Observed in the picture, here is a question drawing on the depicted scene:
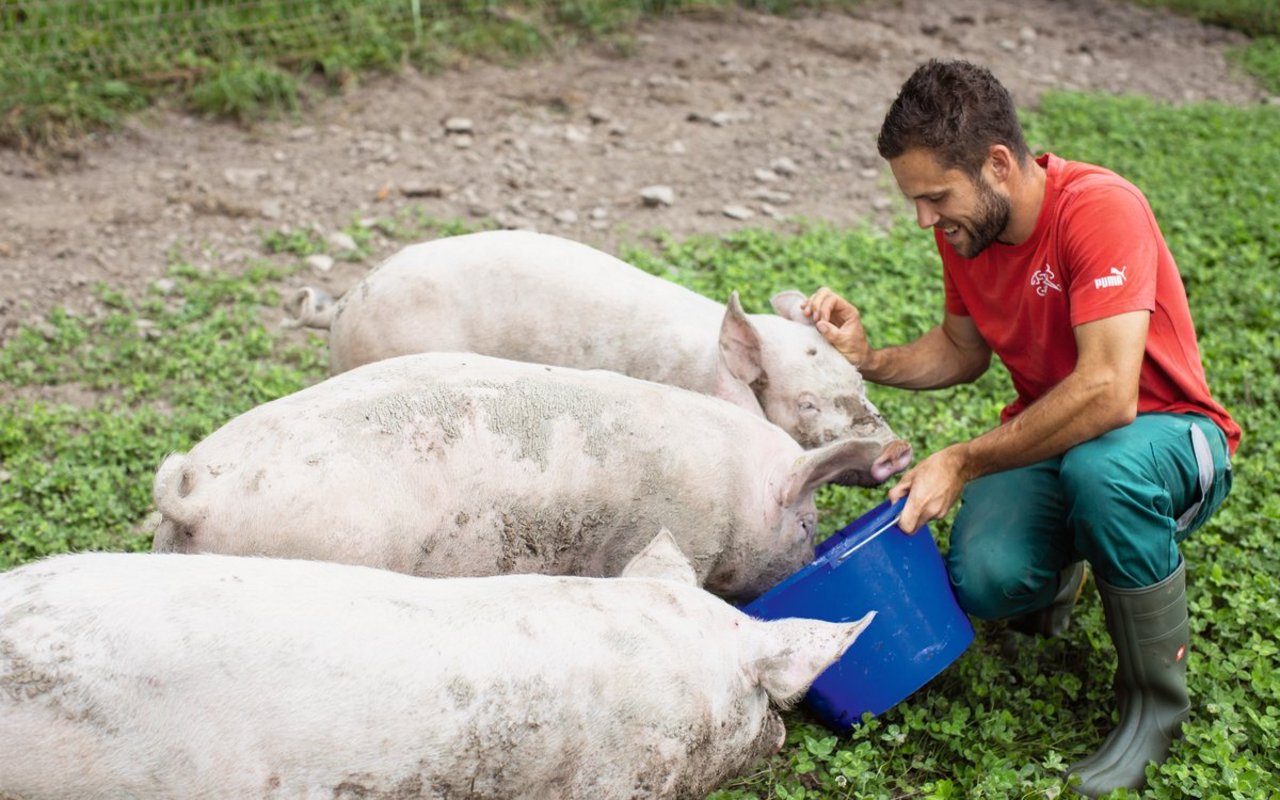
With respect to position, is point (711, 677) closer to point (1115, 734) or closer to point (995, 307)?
point (1115, 734)

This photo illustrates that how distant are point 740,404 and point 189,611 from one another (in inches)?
79.3

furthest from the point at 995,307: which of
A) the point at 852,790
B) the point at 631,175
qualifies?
the point at 631,175

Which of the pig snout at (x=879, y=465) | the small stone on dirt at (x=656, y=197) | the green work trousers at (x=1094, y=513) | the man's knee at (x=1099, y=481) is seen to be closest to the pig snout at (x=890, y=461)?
the pig snout at (x=879, y=465)

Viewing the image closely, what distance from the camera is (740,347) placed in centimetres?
411

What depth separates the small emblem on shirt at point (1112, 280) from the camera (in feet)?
10.6

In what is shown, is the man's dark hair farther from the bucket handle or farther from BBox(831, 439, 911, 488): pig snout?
the bucket handle

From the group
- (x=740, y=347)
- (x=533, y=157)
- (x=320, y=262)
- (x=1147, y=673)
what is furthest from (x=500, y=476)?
(x=533, y=157)

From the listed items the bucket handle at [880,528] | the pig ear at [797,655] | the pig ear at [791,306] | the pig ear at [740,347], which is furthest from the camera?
the pig ear at [791,306]

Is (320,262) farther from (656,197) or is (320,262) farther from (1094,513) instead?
(1094,513)

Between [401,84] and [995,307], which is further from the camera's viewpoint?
[401,84]

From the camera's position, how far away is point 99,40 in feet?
22.9

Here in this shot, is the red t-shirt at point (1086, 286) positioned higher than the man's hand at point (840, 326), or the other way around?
the red t-shirt at point (1086, 286)

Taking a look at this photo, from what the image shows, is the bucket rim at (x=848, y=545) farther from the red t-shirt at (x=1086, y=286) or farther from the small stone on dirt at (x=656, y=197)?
the small stone on dirt at (x=656, y=197)

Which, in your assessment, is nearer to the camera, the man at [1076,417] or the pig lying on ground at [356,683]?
the pig lying on ground at [356,683]
